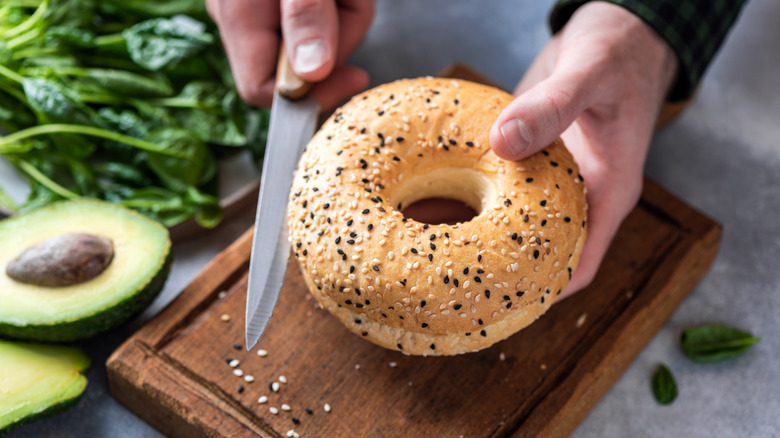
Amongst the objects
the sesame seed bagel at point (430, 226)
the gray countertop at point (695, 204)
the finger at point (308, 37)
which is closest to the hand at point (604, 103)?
the sesame seed bagel at point (430, 226)

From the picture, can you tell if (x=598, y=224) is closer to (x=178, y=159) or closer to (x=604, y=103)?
(x=604, y=103)

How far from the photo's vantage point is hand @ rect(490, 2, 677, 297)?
7.43 feet

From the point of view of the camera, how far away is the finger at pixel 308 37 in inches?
104

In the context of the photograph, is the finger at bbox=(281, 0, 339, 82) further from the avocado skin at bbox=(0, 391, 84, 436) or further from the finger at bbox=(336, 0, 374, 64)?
the avocado skin at bbox=(0, 391, 84, 436)

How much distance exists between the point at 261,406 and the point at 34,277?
0.87 meters

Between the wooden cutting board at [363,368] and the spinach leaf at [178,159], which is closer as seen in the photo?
the wooden cutting board at [363,368]

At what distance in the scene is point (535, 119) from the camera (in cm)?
208

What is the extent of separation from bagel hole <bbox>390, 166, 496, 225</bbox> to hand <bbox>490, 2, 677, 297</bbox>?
192 millimetres

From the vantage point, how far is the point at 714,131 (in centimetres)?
337

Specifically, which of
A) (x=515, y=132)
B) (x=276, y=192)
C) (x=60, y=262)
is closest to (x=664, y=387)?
(x=515, y=132)

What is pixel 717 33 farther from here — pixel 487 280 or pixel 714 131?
pixel 487 280

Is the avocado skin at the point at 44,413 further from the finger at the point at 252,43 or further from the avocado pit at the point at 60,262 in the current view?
the finger at the point at 252,43

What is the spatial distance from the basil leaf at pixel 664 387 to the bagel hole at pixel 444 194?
2.97ft

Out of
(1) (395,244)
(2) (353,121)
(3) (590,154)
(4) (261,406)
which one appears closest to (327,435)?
(4) (261,406)
